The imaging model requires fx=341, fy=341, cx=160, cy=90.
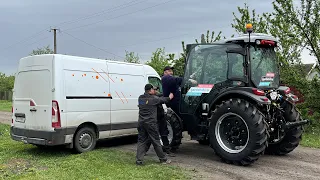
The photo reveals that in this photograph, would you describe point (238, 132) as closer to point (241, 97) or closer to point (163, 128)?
point (241, 97)

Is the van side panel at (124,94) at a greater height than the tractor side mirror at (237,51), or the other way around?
the tractor side mirror at (237,51)

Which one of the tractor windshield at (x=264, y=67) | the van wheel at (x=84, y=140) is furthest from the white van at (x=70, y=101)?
the tractor windshield at (x=264, y=67)

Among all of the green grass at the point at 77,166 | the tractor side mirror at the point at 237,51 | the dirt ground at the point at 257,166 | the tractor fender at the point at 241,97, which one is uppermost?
the tractor side mirror at the point at 237,51

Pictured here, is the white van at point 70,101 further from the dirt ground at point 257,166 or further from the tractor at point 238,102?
the tractor at point 238,102

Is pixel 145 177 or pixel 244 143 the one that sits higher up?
pixel 244 143

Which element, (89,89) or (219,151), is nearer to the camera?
(219,151)

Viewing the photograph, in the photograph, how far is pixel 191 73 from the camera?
26.6 ft

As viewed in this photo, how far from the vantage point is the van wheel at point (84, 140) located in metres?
8.20

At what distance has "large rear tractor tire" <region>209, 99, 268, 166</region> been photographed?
662 cm

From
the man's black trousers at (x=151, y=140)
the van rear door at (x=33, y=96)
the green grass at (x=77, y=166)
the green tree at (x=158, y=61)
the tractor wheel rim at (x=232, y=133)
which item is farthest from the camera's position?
the green tree at (x=158, y=61)

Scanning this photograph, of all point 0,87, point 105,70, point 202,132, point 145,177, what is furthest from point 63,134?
point 0,87

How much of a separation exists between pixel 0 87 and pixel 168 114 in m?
46.1

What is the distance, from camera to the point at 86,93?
8.30 metres

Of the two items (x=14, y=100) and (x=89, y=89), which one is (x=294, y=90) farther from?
(x=14, y=100)
